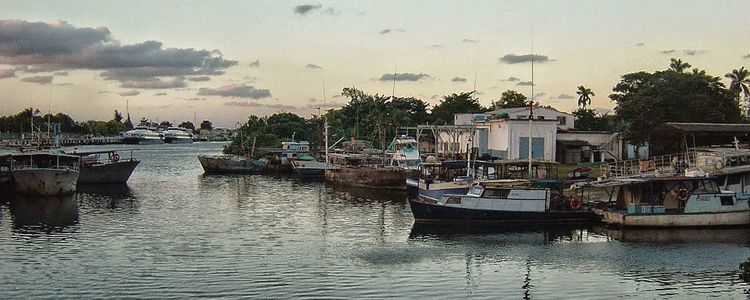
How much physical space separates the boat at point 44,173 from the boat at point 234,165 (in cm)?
3195

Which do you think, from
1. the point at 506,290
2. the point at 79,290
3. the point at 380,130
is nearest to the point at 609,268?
the point at 506,290

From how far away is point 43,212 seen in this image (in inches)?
1809

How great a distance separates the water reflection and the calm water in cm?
12

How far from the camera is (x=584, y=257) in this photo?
103ft

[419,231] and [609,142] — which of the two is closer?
[419,231]

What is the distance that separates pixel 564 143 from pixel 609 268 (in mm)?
42035

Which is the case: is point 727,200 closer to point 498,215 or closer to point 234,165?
point 498,215

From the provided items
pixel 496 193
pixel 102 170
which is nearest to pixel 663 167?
pixel 496 193

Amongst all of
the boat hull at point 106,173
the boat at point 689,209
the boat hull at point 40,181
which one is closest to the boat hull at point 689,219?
the boat at point 689,209

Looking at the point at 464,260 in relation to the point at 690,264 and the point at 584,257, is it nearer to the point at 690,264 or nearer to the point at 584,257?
the point at 584,257

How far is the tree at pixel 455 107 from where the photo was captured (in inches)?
4491

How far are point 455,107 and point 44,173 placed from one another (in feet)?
242

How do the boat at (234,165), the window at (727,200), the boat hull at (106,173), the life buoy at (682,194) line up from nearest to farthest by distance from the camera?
1. the window at (727,200)
2. the life buoy at (682,194)
3. the boat hull at (106,173)
4. the boat at (234,165)

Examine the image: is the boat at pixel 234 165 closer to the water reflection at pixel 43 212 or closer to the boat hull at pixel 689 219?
the water reflection at pixel 43 212
